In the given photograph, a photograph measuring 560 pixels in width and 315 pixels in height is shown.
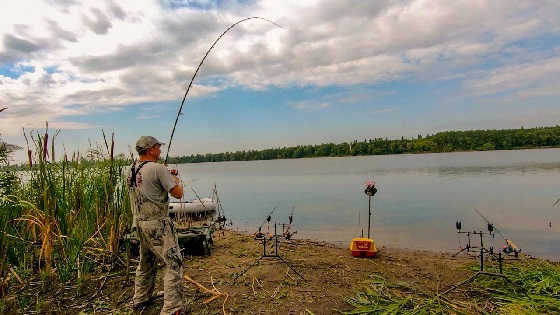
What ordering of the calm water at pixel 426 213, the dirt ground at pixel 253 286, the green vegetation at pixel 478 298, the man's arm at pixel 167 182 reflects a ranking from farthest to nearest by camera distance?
the calm water at pixel 426 213, the dirt ground at pixel 253 286, the green vegetation at pixel 478 298, the man's arm at pixel 167 182

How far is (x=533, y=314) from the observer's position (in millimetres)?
3846

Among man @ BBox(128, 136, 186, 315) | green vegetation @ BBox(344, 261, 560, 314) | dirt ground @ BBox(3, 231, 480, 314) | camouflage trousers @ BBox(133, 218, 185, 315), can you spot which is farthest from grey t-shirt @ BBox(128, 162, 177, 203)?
green vegetation @ BBox(344, 261, 560, 314)

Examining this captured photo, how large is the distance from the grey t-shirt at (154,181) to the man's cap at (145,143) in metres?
0.22

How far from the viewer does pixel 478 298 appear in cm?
476

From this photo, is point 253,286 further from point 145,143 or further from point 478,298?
point 478,298

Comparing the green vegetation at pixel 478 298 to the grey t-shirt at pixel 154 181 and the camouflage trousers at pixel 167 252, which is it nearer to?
the camouflage trousers at pixel 167 252

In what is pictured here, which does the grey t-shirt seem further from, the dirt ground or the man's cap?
the dirt ground

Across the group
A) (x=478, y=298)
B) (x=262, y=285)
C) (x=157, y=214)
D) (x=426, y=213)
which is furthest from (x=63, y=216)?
(x=426, y=213)

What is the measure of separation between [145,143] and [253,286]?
2.64 metres

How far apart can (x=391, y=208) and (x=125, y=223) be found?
1855cm

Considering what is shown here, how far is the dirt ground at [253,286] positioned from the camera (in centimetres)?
438

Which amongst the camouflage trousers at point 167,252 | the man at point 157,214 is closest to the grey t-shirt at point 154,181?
the man at point 157,214

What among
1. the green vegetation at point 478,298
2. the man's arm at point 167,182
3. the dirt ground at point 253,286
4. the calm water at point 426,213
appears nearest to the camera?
the man's arm at point 167,182

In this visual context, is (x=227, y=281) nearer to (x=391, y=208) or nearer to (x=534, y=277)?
(x=534, y=277)
